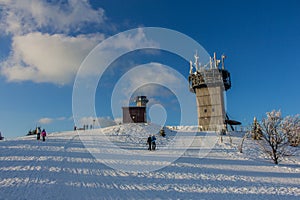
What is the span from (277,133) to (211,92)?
2662 cm

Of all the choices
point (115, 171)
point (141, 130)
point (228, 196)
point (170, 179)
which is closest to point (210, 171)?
point (170, 179)

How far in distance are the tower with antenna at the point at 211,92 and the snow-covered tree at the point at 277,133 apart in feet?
59.7

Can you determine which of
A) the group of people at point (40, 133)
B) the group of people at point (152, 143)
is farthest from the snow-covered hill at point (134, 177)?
the group of people at point (40, 133)

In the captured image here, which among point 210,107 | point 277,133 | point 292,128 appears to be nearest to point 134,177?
point 277,133

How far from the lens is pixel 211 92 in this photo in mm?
51000

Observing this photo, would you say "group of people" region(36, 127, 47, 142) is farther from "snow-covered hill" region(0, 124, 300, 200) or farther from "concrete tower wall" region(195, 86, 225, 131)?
"concrete tower wall" region(195, 86, 225, 131)

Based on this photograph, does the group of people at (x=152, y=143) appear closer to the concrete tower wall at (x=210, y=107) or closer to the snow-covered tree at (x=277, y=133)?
the snow-covered tree at (x=277, y=133)

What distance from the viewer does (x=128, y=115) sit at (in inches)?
1873

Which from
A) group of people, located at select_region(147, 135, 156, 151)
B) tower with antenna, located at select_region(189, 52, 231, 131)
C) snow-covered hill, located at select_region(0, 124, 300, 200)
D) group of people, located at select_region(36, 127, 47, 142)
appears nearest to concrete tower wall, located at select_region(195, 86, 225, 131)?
tower with antenna, located at select_region(189, 52, 231, 131)

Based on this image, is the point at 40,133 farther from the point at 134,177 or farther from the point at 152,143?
the point at 134,177

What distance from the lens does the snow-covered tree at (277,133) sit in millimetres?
23594

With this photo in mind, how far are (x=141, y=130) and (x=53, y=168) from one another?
2432 cm

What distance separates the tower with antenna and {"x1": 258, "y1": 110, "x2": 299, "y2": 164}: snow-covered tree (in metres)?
18.2

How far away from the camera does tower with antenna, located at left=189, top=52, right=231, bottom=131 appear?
160 feet
